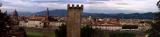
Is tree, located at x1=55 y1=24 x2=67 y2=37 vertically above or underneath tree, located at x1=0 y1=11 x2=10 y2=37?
underneath

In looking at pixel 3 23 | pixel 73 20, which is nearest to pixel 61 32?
pixel 73 20

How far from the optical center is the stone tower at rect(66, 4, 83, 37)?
199 feet

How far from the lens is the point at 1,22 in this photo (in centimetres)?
2839

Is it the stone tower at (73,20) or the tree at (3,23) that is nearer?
the tree at (3,23)

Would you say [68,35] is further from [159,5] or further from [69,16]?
[159,5]

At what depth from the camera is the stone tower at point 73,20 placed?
60.6 metres

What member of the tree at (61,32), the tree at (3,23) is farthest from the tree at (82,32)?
the tree at (3,23)

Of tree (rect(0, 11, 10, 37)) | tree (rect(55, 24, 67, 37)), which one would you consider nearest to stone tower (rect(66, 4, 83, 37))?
tree (rect(55, 24, 67, 37))

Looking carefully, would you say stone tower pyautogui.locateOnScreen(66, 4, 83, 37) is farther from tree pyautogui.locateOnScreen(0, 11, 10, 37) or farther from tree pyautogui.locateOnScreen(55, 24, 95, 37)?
tree pyautogui.locateOnScreen(0, 11, 10, 37)

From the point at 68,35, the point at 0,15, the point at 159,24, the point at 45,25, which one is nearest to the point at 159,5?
the point at 159,24

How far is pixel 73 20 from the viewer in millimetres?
61594

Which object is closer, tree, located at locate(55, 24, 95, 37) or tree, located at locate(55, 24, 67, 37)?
tree, located at locate(55, 24, 67, 37)

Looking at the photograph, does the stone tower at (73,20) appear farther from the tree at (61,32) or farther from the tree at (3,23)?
the tree at (3,23)

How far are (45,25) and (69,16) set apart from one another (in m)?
48.4
